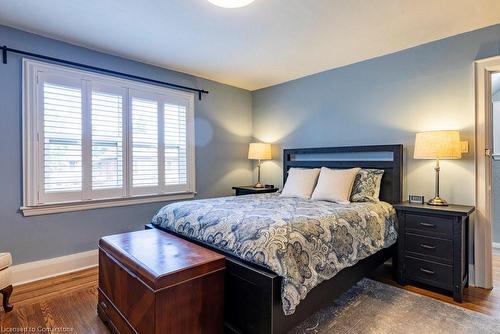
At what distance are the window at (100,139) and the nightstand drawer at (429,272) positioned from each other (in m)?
2.88

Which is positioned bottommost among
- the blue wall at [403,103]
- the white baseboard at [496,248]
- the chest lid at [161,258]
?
the white baseboard at [496,248]

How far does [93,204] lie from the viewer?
3.18 meters

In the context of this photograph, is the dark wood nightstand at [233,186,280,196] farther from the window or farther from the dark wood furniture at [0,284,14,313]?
the dark wood furniture at [0,284,14,313]

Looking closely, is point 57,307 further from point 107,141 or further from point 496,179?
point 496,179

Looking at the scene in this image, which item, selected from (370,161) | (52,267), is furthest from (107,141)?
(370,161)

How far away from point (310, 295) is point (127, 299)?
1.20 m

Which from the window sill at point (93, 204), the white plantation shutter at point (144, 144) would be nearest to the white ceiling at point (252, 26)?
the white plantation shutter at point (144, 144)

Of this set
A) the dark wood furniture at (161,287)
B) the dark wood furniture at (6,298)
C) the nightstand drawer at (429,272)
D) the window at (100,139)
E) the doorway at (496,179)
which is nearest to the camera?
the dark wood furniture at (161,287)

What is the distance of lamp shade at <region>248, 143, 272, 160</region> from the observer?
14.4 ft

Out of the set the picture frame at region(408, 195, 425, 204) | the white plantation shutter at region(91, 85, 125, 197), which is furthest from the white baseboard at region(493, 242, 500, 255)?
the white plantation shutter at region(91, 85, 125, 197)

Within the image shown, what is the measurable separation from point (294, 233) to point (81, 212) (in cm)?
255

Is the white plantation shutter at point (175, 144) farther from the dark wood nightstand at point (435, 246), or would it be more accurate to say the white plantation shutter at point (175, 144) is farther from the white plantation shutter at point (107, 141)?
the dark wood nightstand at point (435, 246)

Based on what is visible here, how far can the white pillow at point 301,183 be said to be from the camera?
3353mm

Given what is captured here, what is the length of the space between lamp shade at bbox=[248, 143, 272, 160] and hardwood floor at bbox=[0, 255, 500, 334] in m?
2.26
